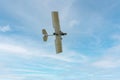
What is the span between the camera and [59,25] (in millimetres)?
131500

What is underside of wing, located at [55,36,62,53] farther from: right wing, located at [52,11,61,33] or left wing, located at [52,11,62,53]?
right wing, located at [52,11,61,33]

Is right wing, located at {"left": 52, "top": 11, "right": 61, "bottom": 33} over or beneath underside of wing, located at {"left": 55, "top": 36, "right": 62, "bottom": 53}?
over

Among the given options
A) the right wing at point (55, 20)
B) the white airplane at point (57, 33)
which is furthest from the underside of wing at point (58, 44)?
the right wing at point (55, 20)

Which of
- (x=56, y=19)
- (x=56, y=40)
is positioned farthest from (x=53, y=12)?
(x=56, y=40)

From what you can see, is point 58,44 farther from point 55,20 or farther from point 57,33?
point 55,20

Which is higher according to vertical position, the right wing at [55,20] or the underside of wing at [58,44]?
the right wing at [55,20]

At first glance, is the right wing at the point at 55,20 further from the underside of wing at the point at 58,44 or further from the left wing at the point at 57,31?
the underside of wing at the point at 58,44

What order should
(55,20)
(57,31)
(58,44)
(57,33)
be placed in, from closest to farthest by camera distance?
(55,20), (57,31), (57,33), (58,44)

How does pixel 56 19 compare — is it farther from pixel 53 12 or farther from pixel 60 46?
pixel 60 46

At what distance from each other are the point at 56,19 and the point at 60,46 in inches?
434

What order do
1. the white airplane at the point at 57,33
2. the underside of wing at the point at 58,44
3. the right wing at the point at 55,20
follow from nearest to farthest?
1. the right wing at the point at 55,20
2. the white airplane at the point at 57,33
3. the underside of wing at the point at 58,44

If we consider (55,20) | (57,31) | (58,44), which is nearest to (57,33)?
(57,31)

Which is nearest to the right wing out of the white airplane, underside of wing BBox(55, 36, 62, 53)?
the white airplane

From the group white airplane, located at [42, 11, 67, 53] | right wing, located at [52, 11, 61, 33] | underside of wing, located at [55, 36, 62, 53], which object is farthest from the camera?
underside of wing, located at [55, 36, 62, 53]
